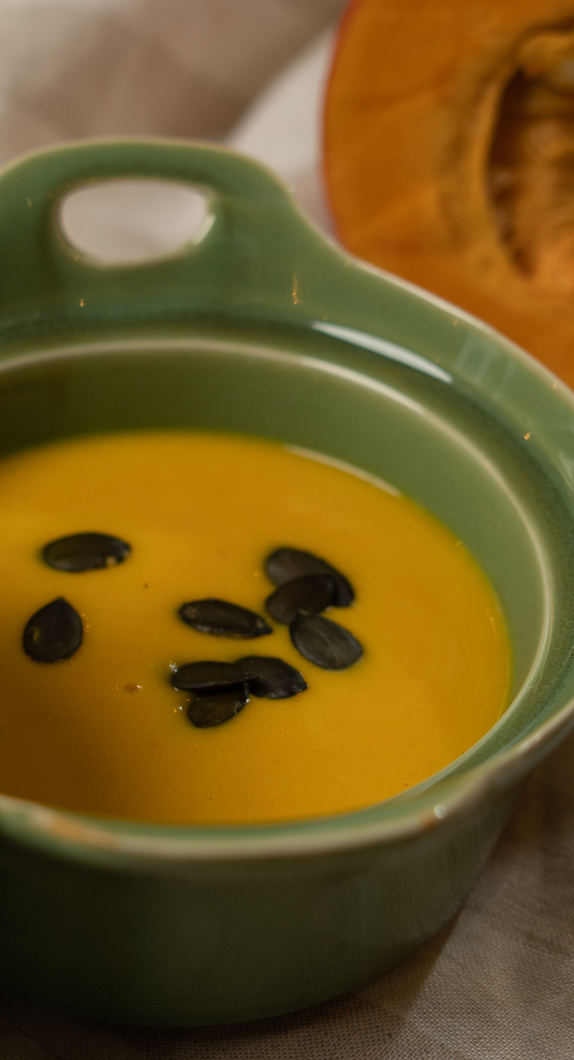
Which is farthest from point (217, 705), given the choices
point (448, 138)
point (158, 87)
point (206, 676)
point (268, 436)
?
point (158, 87)

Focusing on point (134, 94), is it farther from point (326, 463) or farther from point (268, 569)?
point (268, 569)

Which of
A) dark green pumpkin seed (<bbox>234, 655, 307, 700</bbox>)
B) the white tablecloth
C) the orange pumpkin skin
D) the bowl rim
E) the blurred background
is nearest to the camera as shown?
the bowl rim

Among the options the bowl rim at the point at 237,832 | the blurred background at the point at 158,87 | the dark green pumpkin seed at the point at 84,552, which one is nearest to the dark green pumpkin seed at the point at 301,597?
the dark green pumpkin seed at the point at 84,552

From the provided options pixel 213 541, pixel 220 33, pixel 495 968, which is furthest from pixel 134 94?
pixel 495 968

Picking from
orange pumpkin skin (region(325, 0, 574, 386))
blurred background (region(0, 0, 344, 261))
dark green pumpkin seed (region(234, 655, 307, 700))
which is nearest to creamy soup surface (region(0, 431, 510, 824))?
dark green pumpkin seed (region(234, 655, 307, 700))

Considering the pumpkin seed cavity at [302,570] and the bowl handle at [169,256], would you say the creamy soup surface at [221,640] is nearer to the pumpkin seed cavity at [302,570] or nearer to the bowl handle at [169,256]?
the pumpkin seed cavity at [302,570]

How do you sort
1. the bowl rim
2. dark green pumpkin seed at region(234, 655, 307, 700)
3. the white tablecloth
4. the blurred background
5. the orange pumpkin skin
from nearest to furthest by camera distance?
the bowl rim, the white tablecloth, dark green pumpkin seed at region(234, 655, 307, 700), the orange pumpkin skin, the blurred background

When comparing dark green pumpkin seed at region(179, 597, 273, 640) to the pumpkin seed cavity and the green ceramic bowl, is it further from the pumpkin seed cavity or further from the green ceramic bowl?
the green ceramic bowl
